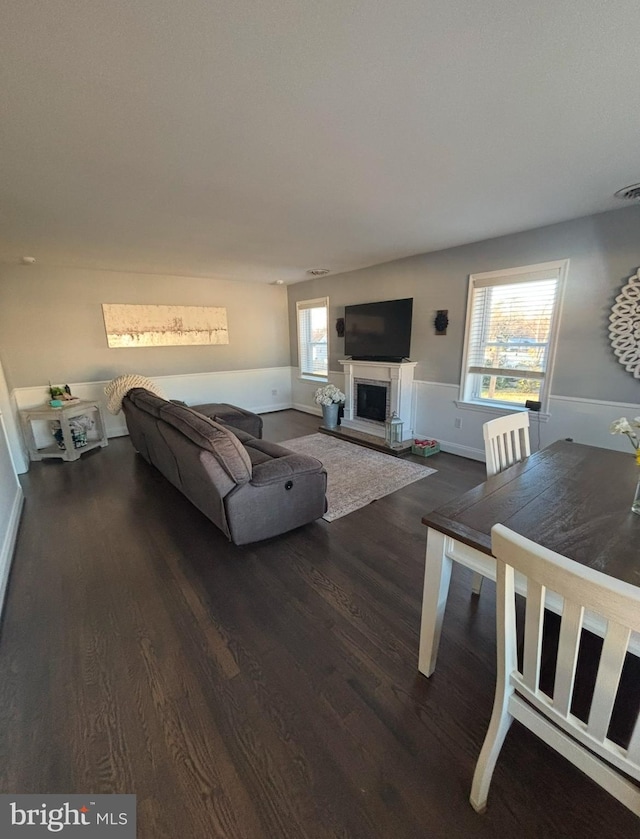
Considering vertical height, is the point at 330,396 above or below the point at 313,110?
below

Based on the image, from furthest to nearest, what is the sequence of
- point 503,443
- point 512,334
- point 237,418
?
point 237,418
point 512,334
point 503,443

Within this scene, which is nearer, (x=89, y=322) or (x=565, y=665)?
(x=565, y=665)

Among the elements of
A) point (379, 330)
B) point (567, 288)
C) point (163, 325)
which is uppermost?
point (567, 288)

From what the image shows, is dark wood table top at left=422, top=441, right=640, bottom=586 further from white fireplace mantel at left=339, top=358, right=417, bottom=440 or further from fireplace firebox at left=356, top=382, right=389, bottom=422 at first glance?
fireplace firebox at left=356, top=382, right=389, bottom=422

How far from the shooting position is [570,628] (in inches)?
30.4

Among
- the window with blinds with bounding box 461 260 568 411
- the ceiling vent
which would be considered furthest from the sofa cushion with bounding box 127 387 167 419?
the ceiling vent

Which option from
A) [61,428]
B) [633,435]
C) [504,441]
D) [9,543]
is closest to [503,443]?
[504,441]

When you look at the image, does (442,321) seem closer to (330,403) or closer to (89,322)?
(330,403)

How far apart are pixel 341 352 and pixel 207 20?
4.62 m

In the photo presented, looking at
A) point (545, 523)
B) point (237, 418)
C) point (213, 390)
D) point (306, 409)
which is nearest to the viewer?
point (545, 523)

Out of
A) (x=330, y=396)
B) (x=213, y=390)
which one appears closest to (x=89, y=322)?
(x=213, y=390)

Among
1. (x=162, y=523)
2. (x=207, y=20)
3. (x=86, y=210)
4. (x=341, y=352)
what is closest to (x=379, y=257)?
(x=341, y=352)

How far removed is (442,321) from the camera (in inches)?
161

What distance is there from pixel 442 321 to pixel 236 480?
3214 millimetres
